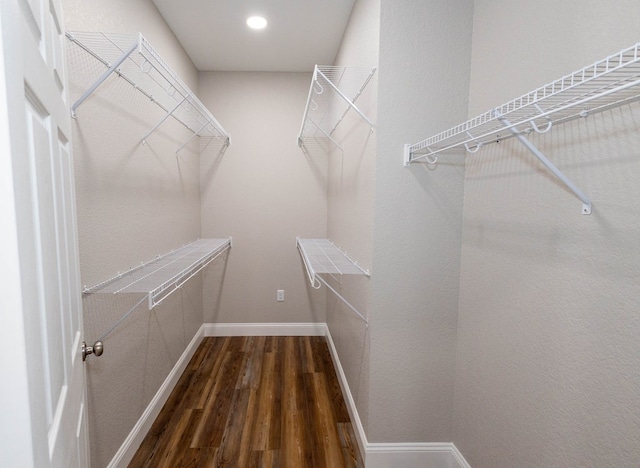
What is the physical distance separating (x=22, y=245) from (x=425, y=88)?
1.55 meters

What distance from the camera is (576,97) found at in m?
0.74

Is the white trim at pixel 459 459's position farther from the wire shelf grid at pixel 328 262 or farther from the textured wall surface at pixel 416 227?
the wire shelf grid at pixel 328 262

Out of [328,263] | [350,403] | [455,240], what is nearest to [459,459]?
[350,403]

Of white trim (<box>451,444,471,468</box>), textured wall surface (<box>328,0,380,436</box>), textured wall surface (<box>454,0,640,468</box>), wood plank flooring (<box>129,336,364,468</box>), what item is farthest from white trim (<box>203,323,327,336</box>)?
textured wall surface (<box>454,0,640,468</box>)

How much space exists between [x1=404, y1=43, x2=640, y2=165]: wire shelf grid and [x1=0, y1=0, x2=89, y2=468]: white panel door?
86 cm

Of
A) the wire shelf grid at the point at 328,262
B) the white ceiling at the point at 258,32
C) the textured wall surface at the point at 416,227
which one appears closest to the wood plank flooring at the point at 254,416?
the textured wall surface at the point at 416,227

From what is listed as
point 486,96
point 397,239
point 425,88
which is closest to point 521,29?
point 486,96

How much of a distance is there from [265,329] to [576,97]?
3079 mm

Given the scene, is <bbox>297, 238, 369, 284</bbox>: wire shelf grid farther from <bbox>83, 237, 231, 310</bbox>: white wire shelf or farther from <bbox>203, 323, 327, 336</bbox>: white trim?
<bbox>203, 323, 327, 336</bbox>: white trim

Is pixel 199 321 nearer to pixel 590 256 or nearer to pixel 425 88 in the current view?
pixel 425 88

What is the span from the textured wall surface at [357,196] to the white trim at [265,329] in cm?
71

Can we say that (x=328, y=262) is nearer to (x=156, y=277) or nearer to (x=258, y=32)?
(x=156, y=277)

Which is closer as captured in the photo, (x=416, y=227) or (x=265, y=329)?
(x=416, y=227)

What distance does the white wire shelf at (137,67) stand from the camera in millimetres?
1156
